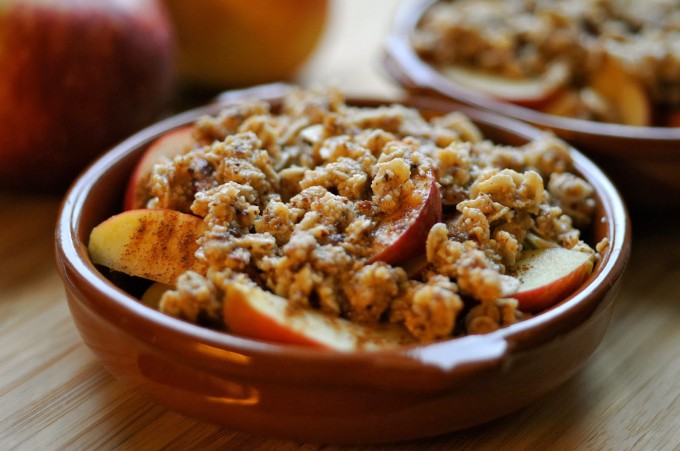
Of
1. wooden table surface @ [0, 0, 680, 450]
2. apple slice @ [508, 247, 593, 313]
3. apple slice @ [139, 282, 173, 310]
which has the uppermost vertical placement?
apple slice @ [508, 247, 593, 313]

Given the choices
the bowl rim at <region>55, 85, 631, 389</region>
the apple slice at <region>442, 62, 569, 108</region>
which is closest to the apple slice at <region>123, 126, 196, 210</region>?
the bowl rim at <region>55, 85, 631, 389</region>

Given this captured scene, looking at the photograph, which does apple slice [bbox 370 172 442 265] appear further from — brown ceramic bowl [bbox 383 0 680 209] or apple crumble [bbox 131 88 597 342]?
brown ceramic bowl [bbox 383 0 680 209]

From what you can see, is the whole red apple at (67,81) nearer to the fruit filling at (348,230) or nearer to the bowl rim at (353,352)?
→ the fruit filling at (348,230)

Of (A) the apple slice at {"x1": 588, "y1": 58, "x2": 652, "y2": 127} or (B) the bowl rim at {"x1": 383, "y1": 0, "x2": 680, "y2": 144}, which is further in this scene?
(A) the apple slice at {"x1": 588, "y1": 58, "x2": 652, "y2": 127}

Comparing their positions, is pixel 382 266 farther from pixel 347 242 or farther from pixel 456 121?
pixel 456 121

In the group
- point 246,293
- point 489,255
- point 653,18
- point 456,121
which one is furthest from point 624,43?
point 246,293

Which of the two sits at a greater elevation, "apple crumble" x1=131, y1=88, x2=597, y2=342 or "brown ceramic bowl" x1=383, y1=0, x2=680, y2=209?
"apple crumble" x1=131, y1=88, x2=597, y2=342
